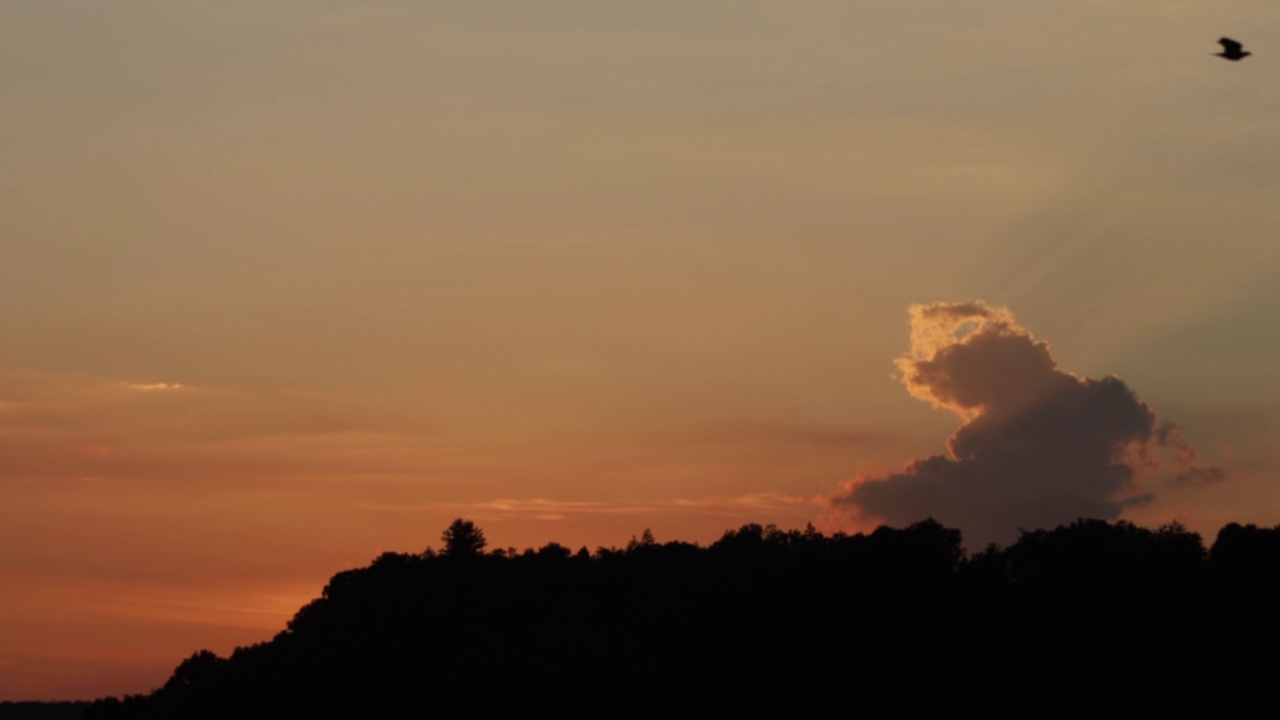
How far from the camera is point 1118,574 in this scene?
467ft

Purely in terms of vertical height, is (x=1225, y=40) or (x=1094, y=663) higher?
(x=1225, y=40)

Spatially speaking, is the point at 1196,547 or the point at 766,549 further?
the point at 766,549

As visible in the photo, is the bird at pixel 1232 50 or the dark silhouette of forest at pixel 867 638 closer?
the bird at pixel 1232 50

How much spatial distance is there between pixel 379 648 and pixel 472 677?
1804 cm

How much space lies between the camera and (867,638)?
15012 centimetres

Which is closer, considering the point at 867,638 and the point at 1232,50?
the point at 1232,50

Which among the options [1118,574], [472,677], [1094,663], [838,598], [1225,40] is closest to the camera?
[1225,40]

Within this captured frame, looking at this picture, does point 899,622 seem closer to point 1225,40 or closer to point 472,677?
point 472,677

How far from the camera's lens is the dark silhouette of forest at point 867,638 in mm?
129375

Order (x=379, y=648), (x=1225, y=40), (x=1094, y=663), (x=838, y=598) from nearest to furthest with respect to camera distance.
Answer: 1. (x=1225, y=40)
2. (x=1094, y=663)
3. (x=838, y=598)
4. (x=379, y=648)

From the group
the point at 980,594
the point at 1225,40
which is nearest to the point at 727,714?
the point at 980,594

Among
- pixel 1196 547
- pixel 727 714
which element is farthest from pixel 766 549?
pixel 1196 547

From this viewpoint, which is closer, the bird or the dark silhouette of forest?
the bird

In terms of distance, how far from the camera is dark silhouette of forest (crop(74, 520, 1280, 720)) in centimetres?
12938
